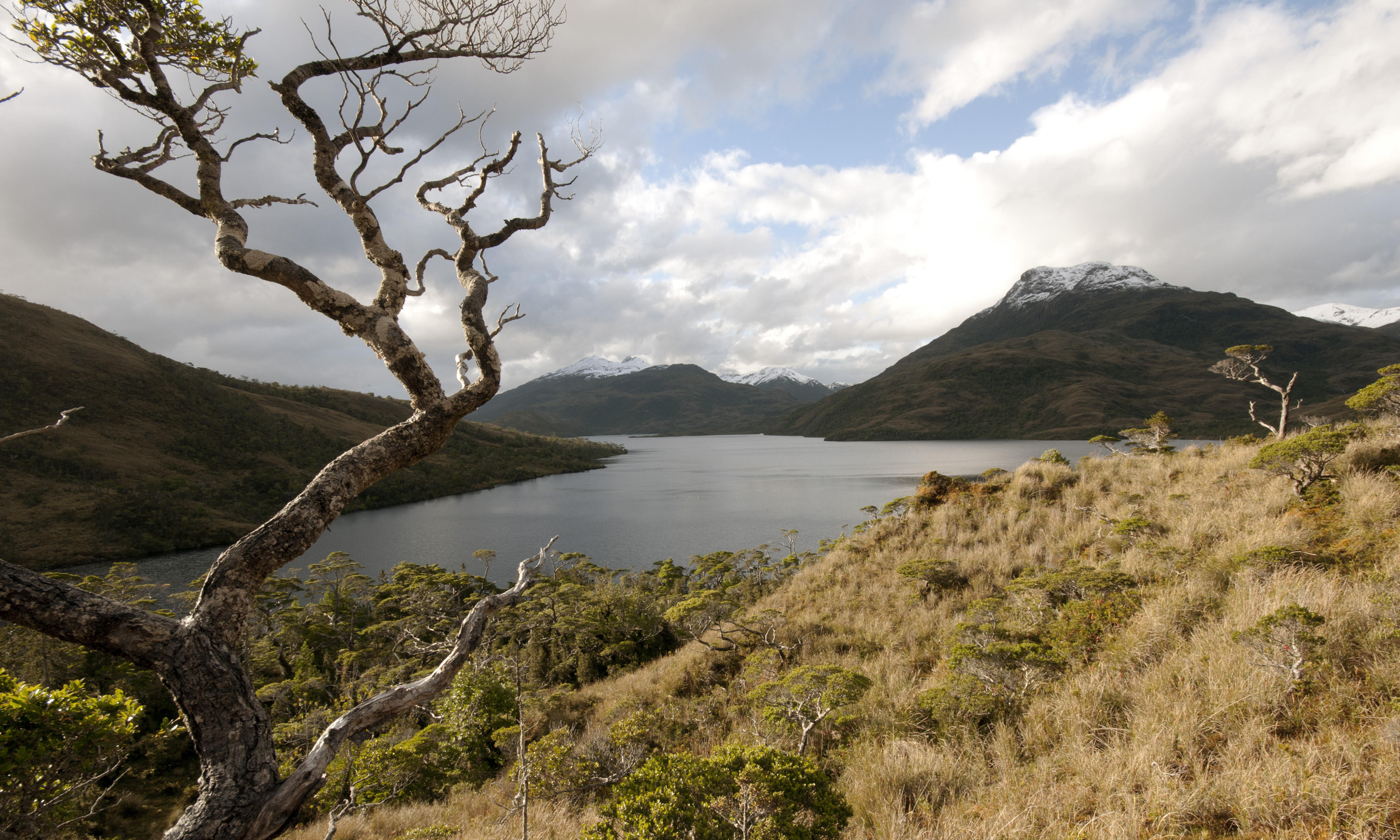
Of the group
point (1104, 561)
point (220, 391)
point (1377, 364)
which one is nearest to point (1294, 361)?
point (1377, 364)

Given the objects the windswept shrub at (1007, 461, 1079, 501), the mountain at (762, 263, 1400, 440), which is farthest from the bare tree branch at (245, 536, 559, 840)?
the mountain at (762, 263, 1400, 440)

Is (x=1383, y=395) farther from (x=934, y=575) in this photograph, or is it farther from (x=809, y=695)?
(x=809, y=695)

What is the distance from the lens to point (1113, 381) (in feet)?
437

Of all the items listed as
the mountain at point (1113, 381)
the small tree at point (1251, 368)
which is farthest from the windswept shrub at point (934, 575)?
the mountain at point (1113, 381)

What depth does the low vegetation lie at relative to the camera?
3.15m

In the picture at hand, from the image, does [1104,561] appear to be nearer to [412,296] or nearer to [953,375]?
[412,296]

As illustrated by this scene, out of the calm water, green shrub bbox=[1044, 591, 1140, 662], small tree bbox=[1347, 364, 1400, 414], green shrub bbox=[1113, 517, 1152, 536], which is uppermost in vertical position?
small tree bbox=[1347, 364, 1400, 414]

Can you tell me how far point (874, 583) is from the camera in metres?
10.6

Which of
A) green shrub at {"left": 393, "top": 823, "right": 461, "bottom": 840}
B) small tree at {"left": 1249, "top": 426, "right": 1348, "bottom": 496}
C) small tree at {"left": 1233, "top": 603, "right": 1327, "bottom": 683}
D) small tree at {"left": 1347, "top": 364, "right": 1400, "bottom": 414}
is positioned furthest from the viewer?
small tree at {"left": 1347, "top": 364, "right": 1400, "bottom": 414}

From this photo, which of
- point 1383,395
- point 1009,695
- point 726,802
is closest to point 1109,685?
point 1009,695

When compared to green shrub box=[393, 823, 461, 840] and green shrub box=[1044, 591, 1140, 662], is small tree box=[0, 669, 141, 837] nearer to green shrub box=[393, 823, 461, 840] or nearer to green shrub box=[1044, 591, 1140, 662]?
green shrub box=[393, 823, 461, 840]

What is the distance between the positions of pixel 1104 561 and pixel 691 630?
6756 millimetres

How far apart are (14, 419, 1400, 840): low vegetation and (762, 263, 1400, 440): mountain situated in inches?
4074

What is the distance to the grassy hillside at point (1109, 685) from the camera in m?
2.96
